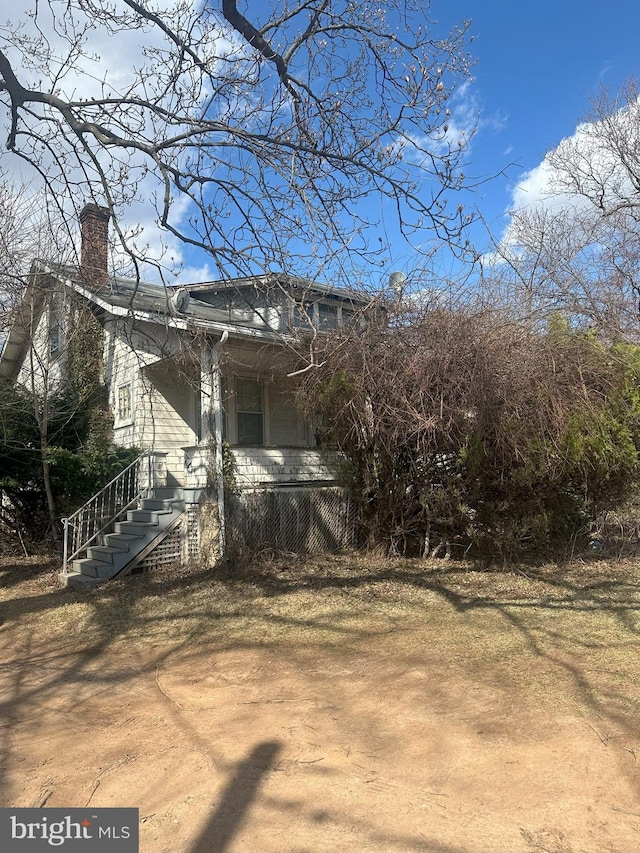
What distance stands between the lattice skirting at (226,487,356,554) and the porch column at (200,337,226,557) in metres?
0.32

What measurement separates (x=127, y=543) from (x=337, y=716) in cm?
610

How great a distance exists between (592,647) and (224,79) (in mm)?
6737

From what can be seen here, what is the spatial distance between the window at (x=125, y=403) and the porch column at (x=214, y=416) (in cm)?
280

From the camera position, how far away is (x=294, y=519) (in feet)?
35.8

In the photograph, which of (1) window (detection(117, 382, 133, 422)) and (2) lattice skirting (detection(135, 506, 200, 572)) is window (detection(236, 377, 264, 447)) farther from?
(2) lattice skirting (detection(135, 506, 200, 572))

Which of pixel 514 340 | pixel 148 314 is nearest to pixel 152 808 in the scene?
pixel 514 340

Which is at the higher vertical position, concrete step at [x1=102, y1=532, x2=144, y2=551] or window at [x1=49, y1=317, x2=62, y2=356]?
window at [x1=49, y1=317, x2=62, y2=356]

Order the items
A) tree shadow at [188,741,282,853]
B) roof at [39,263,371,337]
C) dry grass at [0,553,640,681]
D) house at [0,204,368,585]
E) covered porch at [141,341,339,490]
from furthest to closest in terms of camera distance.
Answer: covered porch at [141,341,339,490] < house at [0,204,368,585] < roof at [39,263,371,337] < dry grass at [0,553,640,681] < tree shadow at [188,741,282,853]

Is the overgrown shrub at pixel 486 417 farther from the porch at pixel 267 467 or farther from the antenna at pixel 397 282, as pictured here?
the porch at pixel 267 467

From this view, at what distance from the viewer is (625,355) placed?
9.01 metres

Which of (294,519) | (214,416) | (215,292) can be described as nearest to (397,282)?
(215,292)

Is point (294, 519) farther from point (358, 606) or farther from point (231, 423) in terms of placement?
point (358, 606)

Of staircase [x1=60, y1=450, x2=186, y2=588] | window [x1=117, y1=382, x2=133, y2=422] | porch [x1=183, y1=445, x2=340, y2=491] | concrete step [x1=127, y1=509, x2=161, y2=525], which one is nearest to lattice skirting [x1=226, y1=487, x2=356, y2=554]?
porch [x1=183, y1=445, x2=340, y2=491]

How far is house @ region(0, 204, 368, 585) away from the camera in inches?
372
